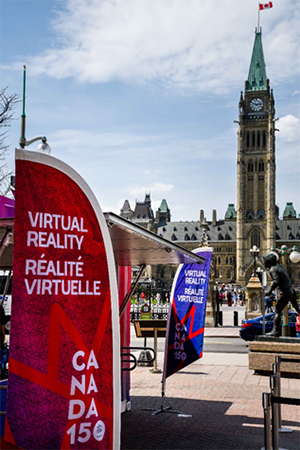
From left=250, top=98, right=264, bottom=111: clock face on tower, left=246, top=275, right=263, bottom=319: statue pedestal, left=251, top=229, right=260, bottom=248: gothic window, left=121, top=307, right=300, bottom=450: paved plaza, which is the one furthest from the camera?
left=250, top=98, right=264, bottom=111: clock face on tower

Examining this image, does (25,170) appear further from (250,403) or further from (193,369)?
(193,369)

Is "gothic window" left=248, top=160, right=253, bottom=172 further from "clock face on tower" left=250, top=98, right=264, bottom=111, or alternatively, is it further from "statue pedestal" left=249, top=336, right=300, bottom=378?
"statue pedestal" left=249, top=336, right=300, bottom=378

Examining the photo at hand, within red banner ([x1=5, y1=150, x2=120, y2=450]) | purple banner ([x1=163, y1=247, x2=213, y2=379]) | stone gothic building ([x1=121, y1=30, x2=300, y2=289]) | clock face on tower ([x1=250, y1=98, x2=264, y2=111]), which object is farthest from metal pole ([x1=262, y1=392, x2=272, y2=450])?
clock face on tower ([x1=250, y1=98, x2=264, y2=111])

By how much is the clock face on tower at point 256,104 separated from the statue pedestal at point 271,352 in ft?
424

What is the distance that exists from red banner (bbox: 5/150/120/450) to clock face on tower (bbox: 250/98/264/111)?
137 meters

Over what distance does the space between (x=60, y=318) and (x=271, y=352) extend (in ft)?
31.5

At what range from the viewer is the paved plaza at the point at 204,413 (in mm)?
7395

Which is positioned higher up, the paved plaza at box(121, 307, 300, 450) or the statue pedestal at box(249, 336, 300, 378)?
the statue pedestal at box(249, 336, 300, 378)

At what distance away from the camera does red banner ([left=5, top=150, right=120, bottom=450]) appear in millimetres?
4047

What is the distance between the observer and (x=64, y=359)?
13.9 feet

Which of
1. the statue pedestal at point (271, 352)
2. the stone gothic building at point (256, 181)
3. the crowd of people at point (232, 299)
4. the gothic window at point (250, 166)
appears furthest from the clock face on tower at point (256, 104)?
the statue pedestal at point (271, 352)

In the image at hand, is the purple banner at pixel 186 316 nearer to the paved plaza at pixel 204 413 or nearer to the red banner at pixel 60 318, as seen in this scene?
the paved plaza at pixel 204 413

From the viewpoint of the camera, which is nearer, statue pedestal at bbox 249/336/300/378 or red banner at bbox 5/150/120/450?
red banner at bbox 5/150/120/450

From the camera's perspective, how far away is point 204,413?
906 cm
